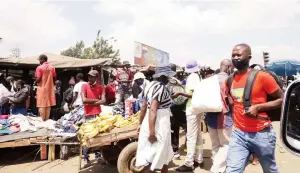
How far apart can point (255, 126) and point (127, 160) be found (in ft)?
7.89

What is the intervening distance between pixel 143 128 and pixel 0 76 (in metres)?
6.31

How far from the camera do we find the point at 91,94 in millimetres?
6055

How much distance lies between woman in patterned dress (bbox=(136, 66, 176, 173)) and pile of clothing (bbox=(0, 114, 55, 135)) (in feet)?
11.2

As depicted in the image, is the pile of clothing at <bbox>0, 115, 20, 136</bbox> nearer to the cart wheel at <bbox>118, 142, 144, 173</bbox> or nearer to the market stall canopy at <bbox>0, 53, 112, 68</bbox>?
the cart wheel at <bbox>118, 142, 144, 173</bbox>

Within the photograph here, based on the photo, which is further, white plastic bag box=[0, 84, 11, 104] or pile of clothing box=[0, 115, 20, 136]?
white plastic bag box=[0, 84, 11, 104]

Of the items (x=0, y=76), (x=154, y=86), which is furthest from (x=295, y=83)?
(x=0, y=76)

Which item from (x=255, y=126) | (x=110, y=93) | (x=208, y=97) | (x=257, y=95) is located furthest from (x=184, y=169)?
(x=110, y=93)

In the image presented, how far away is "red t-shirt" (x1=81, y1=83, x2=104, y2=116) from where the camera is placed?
6027 mm

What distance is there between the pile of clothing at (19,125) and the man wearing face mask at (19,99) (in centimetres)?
61

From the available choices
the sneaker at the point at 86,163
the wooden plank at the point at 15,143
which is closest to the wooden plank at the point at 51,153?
Answer: the wooden plank at the point at 15,143

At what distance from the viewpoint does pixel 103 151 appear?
6172 millimetres

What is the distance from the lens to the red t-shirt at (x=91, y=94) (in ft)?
19.8

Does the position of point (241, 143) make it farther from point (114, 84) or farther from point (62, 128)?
point (114, 84)

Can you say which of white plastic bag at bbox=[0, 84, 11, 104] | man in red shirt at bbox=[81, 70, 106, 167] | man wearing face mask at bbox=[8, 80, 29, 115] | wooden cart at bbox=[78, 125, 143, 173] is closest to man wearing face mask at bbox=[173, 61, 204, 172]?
wooden cart at bbox=[78, 125, 143, 173]
